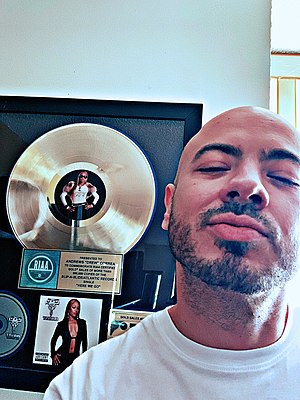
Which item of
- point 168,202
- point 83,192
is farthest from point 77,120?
point 168,202

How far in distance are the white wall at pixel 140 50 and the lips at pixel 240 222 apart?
30cm

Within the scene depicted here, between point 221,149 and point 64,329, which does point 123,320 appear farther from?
point 221,149

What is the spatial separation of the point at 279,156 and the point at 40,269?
0.53m

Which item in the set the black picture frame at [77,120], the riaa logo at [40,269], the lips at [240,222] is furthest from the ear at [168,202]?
the riaa logo at [40,269]

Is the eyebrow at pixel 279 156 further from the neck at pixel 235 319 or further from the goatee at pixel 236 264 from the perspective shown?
the neck at pixel 235 319

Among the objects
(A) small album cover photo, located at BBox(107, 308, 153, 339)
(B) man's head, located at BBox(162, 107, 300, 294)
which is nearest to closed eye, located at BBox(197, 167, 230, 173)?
(B) man's head, located at BBox(162, 107, 300, 294)

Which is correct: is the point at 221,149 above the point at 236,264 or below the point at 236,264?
above

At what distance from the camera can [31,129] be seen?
3.51 feet

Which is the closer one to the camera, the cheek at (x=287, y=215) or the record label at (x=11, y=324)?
the cheek at (x=287, y=215)

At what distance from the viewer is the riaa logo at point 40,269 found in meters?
1.01

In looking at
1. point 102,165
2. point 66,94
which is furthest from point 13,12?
point 102,165

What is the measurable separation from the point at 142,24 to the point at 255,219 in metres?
0.54

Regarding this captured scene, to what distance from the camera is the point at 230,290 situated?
0.80m

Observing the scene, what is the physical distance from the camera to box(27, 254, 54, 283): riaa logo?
1013 mm
